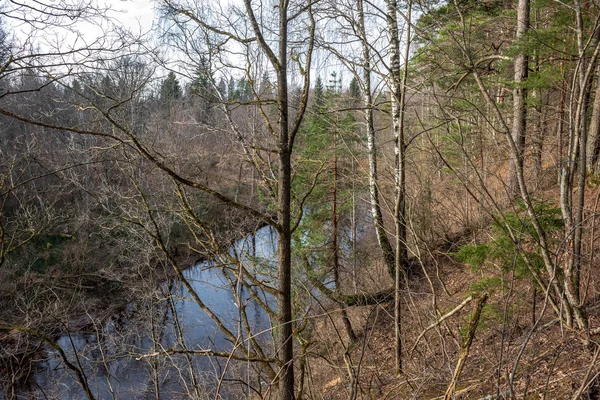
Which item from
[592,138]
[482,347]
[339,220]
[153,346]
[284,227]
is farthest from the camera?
[339,220]

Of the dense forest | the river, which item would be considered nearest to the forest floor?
the dense forest

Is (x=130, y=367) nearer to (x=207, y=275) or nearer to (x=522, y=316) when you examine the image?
(x=207, y=275)

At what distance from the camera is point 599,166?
7430mm

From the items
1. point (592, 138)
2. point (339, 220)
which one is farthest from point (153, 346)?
point (592, 138)

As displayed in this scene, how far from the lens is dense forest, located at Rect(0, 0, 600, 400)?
2727mm

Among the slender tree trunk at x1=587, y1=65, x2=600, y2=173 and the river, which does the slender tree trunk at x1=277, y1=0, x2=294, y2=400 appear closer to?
the river

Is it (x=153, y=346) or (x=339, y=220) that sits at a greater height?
(x=339, y=220)

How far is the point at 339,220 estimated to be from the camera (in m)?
11.9

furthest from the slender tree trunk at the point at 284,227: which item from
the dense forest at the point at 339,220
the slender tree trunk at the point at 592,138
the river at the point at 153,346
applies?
the slender tree trunk at the point at 592,138

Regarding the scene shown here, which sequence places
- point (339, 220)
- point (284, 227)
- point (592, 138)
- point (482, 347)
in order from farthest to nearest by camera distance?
point (339, 220) → point (592, 138) → point (284, 227) → point (482, 347)

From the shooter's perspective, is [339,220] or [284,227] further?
[339,220]

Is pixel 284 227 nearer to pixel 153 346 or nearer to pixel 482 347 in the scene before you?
pixel 482 347

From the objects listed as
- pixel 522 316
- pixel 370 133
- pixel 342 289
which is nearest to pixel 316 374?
pixel 342 289

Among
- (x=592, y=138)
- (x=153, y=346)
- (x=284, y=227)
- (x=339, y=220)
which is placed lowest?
(x=153, y=346)
